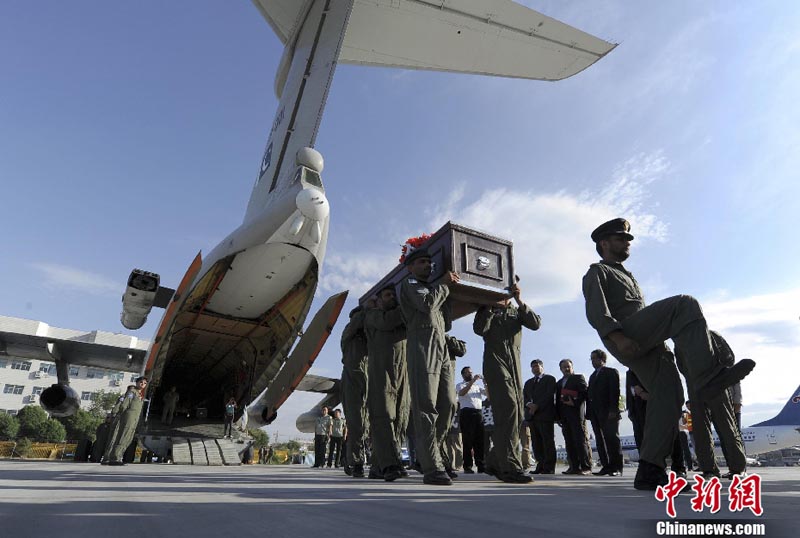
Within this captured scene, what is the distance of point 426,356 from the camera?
11.7ft

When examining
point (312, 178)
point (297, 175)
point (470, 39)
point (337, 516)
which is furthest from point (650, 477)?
point (470, 39)

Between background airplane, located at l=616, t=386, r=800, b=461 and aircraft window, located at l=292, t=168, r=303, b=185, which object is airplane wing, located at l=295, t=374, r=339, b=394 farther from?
background airplane, located at l=616, t=386, r=800, b=461

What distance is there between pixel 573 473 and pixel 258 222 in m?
6.36

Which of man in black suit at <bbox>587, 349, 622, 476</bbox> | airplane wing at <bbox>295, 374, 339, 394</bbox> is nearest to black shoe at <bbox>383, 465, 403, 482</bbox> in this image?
man in black suit at <bbox>587, 349, 622, 476</bbox>

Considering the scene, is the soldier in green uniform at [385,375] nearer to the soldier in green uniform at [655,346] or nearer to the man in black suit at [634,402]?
the soldier in green uniform at [655,346]

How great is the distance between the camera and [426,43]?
15.2m

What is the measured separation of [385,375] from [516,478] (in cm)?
144

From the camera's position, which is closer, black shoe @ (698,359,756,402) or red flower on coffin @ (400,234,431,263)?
black shoe @ (698,359,756,402)

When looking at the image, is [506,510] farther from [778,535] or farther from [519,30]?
[519,30]

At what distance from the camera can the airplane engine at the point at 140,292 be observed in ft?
28.6

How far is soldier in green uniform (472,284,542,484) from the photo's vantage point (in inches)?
147

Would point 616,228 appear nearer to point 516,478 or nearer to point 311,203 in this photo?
point 516,478

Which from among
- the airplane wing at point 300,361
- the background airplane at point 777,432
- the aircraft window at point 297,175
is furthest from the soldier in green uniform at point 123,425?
the background airplane at point 777,432

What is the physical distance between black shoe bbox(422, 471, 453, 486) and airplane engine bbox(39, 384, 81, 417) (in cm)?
1073
